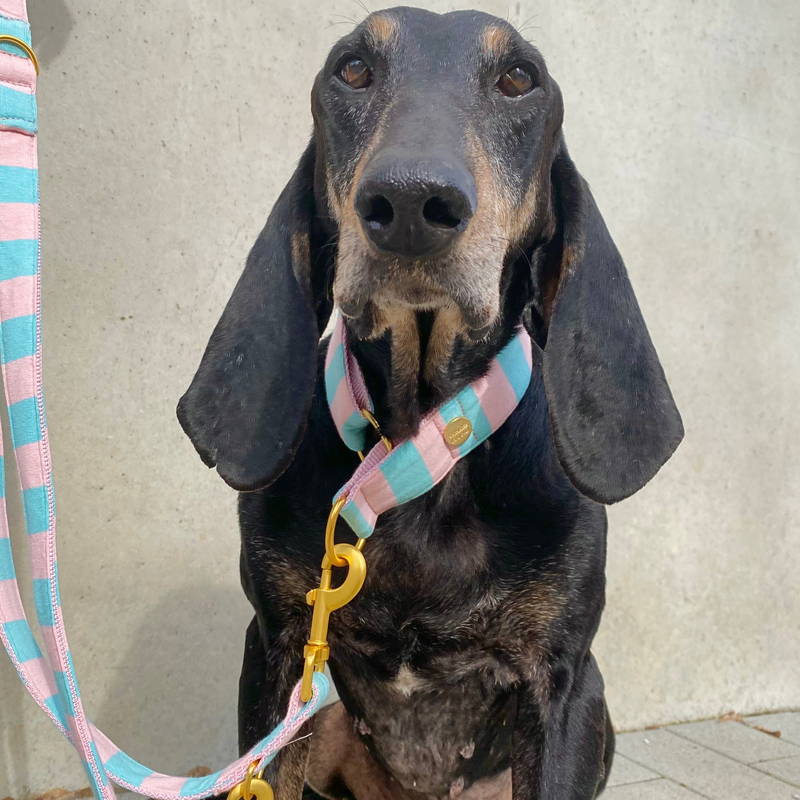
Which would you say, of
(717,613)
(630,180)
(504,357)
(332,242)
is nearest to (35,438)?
(332,242)

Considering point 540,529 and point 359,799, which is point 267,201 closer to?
point 540,529

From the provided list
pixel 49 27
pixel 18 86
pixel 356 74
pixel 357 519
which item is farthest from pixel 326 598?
pixel 49 27

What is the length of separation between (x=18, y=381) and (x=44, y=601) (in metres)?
0.33

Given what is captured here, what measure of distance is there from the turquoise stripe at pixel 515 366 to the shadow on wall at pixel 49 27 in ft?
6.17

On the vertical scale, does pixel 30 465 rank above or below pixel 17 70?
below

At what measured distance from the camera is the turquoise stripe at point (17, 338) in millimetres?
1127

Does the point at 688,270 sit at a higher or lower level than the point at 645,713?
higher

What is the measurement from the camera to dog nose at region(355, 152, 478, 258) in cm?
129

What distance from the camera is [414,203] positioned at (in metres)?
1.30

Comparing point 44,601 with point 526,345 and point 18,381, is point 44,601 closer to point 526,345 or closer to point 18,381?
point 18,381

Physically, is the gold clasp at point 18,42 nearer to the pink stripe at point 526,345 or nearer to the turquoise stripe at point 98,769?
the turquoise stripe at point 98,769

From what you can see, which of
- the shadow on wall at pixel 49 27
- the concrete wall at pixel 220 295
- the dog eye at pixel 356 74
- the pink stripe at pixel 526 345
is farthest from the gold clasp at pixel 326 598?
the shadow on wall at pixel 49 27

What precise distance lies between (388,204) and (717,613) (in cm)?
370

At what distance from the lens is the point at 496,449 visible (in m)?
1.93
